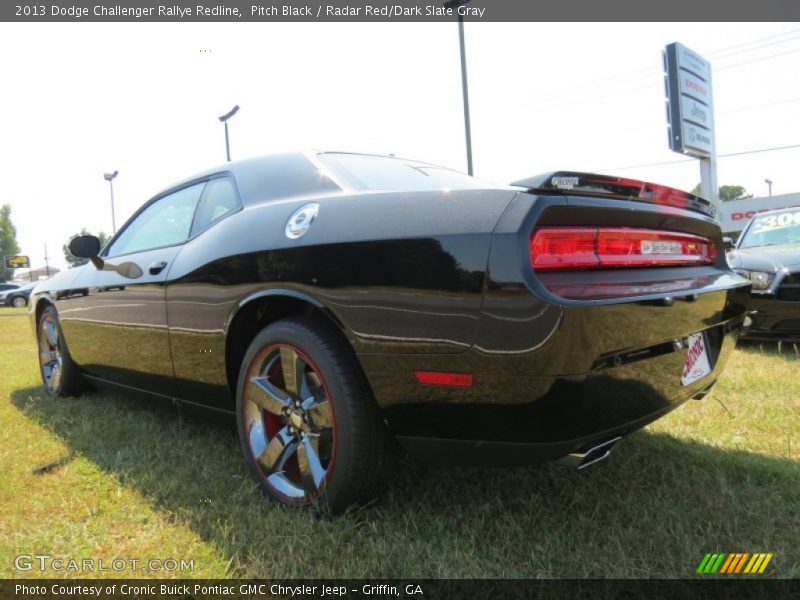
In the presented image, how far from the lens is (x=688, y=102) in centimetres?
1464

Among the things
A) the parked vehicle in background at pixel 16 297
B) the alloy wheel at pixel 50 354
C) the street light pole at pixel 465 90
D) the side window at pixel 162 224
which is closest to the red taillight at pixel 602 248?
the side window at pixel 162 224

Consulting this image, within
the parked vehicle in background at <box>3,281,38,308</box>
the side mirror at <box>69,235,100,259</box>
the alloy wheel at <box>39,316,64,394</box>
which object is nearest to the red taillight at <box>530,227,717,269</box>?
the side mirror at <box>69,235,100,259</box>

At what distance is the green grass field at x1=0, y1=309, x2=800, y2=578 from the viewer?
168cm

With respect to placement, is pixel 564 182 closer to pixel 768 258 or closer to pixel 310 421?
pixel 310 421

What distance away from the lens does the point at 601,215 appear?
5.41ft

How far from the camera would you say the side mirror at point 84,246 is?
11.0ft

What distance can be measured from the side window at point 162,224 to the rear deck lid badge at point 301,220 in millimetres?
902

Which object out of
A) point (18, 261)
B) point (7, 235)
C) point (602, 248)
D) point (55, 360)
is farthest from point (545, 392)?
point (7, 235)

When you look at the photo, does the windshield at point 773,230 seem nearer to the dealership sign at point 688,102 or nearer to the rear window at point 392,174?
the rear window at point 392,174

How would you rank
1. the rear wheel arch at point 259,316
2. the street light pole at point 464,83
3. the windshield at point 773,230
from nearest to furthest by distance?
the rear wheel arch at point 259,316, the windshield at point 773,230, the street light pole at point 464,83

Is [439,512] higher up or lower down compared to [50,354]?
lower down

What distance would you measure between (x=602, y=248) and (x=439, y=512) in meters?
1.07

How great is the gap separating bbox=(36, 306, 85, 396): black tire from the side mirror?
2.42 feet

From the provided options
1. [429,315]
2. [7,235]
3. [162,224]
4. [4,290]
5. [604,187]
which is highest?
[7,235]
